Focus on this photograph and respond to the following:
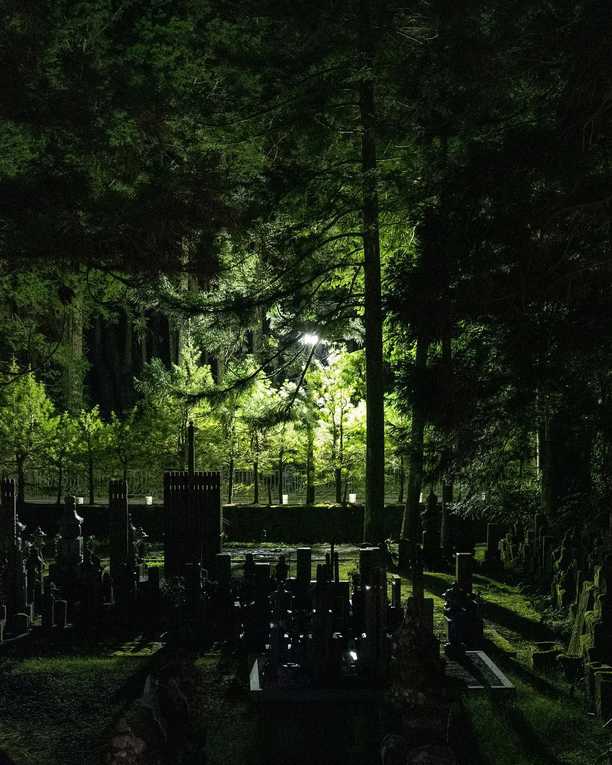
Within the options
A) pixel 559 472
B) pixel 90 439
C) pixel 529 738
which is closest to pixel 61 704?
pixel 529 738

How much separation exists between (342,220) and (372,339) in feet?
12.4

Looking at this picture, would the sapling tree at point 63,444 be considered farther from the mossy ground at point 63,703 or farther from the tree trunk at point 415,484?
the mossy ground at point 63,703

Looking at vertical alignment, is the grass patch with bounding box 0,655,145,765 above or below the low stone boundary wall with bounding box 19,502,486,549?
below

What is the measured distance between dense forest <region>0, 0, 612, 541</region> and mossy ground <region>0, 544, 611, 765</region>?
3122mm

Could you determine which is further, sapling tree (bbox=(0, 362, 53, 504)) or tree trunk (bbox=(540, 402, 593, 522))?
sapling tree (bbox=(0, 362, 53, 504))

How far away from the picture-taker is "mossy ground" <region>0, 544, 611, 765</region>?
810 centimetres

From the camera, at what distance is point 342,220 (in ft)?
72.0

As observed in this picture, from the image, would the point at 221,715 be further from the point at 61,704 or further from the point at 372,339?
the point at 372,339

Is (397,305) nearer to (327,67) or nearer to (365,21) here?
(365,21)

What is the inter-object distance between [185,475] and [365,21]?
9.85m

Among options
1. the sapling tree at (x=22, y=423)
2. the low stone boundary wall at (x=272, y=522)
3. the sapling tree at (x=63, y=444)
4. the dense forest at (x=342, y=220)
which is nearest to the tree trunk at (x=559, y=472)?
the dense forest at (x=342, y=220)

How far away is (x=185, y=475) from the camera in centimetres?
1772

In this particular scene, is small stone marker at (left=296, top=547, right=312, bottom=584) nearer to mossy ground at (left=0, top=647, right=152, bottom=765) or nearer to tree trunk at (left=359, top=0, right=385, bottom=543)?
mossy ground at (left=0, top=647, right=152, bottom=765)

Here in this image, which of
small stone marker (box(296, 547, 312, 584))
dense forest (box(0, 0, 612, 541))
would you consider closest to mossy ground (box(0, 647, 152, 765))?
small stone marker (box(296, 547, 312, 584))
